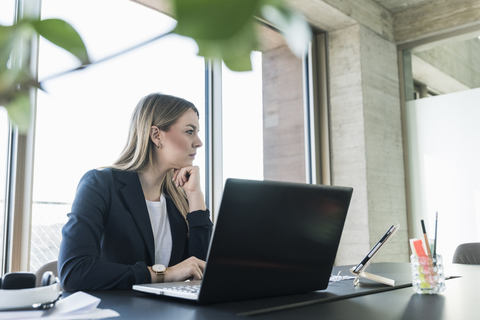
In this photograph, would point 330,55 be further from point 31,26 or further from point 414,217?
point 31,26

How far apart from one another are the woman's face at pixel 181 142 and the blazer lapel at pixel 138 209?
9.9 inches

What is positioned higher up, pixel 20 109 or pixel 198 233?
pixel 20 109

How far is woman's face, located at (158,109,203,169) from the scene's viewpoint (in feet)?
6.24

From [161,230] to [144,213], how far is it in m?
0.19

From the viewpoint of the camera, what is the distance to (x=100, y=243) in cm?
159

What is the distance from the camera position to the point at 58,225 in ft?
8.39

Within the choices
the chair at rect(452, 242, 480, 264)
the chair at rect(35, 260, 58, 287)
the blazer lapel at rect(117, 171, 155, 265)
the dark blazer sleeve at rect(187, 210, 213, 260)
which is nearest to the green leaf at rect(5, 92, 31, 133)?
the blazer lapel at rect(117, 171, 155, 265)

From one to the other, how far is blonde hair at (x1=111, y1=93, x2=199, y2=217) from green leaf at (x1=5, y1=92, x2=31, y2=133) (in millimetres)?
1583

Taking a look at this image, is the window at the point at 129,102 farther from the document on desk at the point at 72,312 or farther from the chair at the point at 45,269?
the chair at the point at 45,269

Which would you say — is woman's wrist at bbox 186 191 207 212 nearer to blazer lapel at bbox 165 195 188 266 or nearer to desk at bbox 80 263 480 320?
blazer lapel at bbox 165 195 188 266

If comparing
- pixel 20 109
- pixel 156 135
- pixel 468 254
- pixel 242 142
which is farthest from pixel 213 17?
pixel 242 142

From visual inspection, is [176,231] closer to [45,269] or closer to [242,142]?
[45,269]

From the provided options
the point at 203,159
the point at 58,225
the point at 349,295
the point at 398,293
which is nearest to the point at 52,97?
the point at 349,295

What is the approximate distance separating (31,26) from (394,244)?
4475 mm
